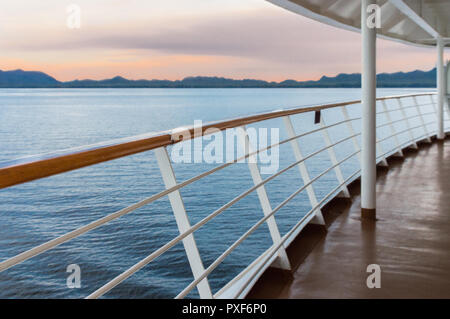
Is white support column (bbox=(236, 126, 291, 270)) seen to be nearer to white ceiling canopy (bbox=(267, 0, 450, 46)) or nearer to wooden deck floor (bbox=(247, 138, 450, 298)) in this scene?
wooden deck floor (bbox=(247, 138, 450, 298))

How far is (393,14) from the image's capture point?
4.78 m

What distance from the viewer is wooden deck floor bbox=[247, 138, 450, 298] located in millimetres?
1861

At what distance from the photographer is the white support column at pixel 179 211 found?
52.3 inches

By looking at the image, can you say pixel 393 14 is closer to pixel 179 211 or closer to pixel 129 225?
pixel 179 211

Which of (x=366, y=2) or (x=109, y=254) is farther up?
(x=366, y=2)

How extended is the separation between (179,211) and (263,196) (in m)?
0.65

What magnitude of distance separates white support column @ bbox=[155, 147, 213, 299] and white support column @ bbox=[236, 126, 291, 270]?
462 millimetres

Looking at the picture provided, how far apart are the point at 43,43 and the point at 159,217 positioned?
25.9 meters

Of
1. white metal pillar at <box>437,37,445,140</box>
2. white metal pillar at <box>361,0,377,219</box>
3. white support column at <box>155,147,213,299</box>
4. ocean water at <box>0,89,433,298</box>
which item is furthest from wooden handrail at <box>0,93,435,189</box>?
ocean water at <box>0,89,433,298</box>

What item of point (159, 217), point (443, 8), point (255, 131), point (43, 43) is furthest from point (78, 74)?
point (443, 8)
